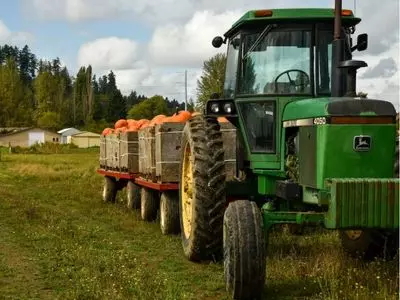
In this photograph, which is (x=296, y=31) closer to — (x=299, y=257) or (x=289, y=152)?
(x=289, y=152)

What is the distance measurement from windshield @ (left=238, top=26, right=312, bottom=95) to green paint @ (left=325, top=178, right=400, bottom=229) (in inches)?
78.7

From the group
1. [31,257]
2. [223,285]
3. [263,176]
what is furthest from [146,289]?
[31,257]

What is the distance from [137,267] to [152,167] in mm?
3847

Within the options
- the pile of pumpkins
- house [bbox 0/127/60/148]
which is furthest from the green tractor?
house [bbox 0/127/60/148]

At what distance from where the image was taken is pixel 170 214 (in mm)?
10500

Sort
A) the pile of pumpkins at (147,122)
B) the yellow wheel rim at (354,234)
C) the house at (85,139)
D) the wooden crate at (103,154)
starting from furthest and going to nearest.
Answer: the house at (85,139)
the wooden crate at (103,154)
the pile of pumpkins at (147,122)
the yellow wheel rim at (354,234)

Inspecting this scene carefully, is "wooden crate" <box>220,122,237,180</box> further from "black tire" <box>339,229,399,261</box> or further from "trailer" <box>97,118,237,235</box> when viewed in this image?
"black tire" <box>339,229,399,261</box>

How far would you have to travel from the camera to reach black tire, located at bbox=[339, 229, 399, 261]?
24.7 ft

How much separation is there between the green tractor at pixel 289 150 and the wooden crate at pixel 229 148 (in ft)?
1.33

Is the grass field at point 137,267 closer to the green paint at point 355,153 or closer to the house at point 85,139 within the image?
the green paint at point 355,153

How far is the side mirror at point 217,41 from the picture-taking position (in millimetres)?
8594

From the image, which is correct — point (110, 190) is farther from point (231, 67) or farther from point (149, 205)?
point (231, 67)

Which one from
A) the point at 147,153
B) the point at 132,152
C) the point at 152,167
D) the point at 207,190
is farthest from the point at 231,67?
the point at 132,152

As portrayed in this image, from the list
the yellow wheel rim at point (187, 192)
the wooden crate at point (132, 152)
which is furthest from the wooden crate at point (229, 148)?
the wooden crate at point (132, 152)
